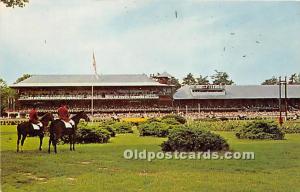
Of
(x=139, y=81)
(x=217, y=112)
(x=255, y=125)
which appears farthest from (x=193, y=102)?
(x=255, y=125)

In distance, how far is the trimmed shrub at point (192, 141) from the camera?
14.2m

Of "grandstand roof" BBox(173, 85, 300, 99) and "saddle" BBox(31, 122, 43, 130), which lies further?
"grandstand roof" BBox(173, 85, 300, 99)

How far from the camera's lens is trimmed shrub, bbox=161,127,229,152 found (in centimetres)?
1425

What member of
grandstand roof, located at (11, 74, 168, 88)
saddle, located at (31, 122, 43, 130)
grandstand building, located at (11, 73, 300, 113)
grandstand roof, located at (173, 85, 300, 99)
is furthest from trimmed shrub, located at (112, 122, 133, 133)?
grandstand roof, located at (173, 85, 300, 99)

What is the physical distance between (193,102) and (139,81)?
1593cm

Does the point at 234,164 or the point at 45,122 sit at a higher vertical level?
the point at 45,122

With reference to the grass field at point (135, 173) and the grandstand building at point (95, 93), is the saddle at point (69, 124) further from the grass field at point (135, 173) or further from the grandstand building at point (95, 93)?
the grandstand building at point (95, 93)

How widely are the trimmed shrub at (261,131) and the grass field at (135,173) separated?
5.99 meters

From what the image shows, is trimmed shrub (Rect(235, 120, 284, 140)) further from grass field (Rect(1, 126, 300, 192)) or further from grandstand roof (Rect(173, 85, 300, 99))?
grandstand roof (Rect(173, 85, 300, 99))

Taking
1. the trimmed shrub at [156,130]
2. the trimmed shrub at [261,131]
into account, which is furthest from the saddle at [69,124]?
the trimmed shrub at [261,131]

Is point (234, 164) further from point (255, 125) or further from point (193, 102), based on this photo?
point (193, 102)

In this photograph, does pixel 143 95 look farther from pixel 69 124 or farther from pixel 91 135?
pixel 69 124

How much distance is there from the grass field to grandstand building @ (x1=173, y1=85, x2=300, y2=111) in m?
34.6

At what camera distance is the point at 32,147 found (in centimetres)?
1408
